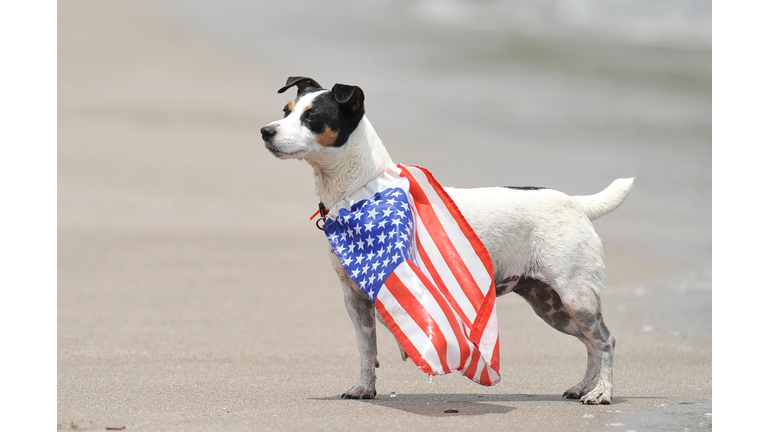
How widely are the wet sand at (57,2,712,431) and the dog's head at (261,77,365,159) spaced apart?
142 centimetres

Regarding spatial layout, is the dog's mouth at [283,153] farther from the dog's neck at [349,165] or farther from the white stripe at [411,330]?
the white stripe at [411,330]

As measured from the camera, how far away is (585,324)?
15.6ft

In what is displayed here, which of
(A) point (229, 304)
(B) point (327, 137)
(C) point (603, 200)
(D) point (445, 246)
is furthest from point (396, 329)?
(A) point (229, 304)

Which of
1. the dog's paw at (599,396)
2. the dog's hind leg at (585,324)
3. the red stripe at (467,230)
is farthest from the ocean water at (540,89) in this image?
the red stripe at (467,230)

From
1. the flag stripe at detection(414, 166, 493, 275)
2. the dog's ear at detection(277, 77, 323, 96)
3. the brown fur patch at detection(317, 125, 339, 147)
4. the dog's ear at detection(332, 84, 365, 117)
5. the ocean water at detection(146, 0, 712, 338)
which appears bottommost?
the flag stripe at detection(414, 166, 493, 275)

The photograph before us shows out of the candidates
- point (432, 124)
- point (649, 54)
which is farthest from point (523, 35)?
point (432, 124)

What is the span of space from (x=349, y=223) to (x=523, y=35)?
19604 millimetres

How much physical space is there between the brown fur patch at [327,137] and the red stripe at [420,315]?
2.62 feet

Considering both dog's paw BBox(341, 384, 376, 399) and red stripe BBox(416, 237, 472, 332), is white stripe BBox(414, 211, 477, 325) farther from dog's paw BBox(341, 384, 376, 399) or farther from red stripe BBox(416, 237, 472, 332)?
dog's paw BBox(341, 384, 376, 399)

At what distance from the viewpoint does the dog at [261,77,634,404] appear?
14.5 feet

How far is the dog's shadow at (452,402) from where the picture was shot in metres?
4.36

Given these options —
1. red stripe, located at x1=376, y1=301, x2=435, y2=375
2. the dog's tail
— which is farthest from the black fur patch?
the dog's tail

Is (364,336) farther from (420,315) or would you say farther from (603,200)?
(603,200)

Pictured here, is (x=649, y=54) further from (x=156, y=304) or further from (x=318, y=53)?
(x=156, y=304)
